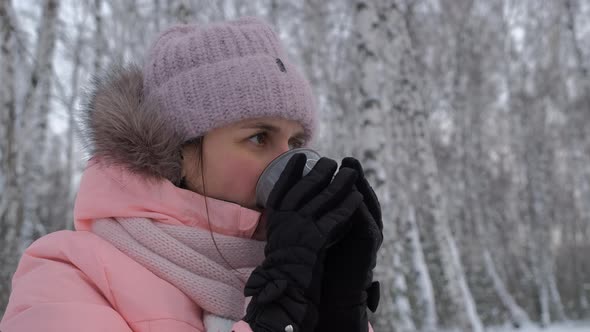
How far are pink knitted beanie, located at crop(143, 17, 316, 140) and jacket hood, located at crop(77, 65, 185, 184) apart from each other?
43 millimetres

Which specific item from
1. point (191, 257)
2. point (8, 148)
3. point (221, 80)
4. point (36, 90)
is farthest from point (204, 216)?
point (36, 90)

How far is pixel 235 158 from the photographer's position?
136cm

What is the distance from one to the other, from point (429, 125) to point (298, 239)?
53.7 feet

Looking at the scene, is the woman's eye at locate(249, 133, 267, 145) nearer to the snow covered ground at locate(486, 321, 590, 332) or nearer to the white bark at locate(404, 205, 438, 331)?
the white bark at locate(404, 205, 438, 331)

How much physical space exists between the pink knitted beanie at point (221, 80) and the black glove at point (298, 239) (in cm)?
25

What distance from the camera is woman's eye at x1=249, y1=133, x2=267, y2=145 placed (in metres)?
1.40

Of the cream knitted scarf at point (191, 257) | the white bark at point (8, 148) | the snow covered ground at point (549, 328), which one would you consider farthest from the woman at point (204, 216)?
the snow covered ground at point (549, 328)

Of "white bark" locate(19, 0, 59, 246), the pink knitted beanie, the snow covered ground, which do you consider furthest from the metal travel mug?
the snow covered ground

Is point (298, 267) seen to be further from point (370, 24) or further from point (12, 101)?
point (12, 101)

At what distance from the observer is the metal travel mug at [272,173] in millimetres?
1306

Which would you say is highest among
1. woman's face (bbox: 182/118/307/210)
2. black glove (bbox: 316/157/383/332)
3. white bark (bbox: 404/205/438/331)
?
woman's face (bbox: 182/118/307/210)

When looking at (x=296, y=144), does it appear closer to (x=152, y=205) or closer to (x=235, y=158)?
(x=235, y=158)

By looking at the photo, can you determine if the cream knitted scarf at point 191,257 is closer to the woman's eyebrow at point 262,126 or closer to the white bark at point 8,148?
the woman's eyebrow at point 262,126

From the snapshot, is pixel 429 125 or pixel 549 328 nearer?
pixel 549 328
